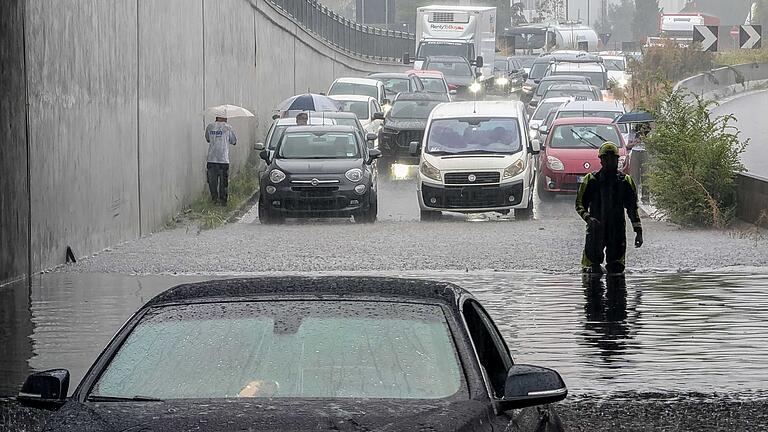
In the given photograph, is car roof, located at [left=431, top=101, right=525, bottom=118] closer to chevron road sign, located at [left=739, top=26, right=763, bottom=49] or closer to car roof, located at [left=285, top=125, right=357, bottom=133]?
car roof, located at [left=285, top=125, right=357, bottom=133]

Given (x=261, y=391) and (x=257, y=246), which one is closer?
(x=261, y=391)

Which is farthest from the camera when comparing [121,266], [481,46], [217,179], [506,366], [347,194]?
[481,46]

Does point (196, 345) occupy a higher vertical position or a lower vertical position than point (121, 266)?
higher

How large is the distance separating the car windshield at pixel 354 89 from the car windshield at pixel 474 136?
47.5ft

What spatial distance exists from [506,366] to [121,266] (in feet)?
43.1

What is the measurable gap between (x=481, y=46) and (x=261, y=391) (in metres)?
60.5

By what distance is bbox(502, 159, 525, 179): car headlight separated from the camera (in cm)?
2650

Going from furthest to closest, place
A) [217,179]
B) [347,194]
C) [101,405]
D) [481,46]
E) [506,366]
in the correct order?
[481,46], [217,179], [347,194], [506,366], [101,405]

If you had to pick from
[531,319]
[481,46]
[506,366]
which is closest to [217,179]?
[531,319]

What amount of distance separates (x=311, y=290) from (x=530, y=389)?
95 centimetres

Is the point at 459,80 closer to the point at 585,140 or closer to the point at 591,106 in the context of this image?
the point at 591,106

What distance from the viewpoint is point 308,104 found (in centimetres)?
3428

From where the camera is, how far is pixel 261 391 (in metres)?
5.55

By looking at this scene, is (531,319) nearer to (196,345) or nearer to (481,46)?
(196,345)
